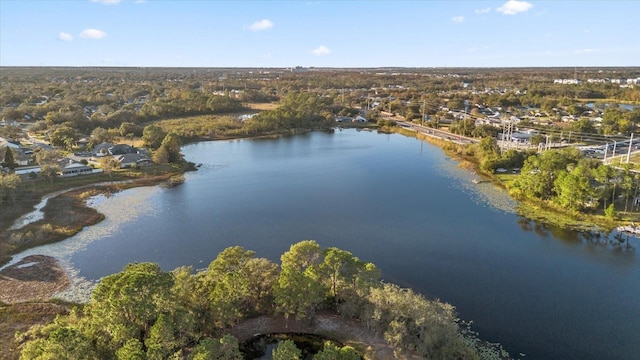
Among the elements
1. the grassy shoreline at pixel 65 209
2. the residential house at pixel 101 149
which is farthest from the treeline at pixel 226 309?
the residential house at pixel 101 149

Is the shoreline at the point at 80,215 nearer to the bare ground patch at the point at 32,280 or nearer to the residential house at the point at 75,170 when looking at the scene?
the bare ground patch at the point at 32,280

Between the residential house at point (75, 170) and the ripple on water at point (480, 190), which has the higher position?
the residential house at point (75, 170)

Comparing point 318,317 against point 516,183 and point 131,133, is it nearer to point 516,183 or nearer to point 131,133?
point 516,183

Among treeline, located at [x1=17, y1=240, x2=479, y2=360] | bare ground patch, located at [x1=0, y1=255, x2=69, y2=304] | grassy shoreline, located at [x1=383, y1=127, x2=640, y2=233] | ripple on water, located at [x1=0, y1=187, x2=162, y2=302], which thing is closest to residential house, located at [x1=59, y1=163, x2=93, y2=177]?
ripple on water, located at [x1=0, y1=187, x2=162, y2=302]

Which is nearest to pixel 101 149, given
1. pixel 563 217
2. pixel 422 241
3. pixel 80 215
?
pixel 80 215

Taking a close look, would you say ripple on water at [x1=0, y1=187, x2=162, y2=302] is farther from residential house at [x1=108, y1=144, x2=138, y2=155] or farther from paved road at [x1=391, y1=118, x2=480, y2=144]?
paved road at [x1=391, y1=118, x2=480, y2=144]

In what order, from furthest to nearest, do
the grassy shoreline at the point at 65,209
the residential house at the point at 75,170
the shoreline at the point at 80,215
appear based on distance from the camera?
the residential house at the point at 75,170 < the shoreline at the point at 80,215 < the grassy shoreline at the point at 65,209

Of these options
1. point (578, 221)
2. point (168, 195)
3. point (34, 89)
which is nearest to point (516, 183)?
point (578, 221)
